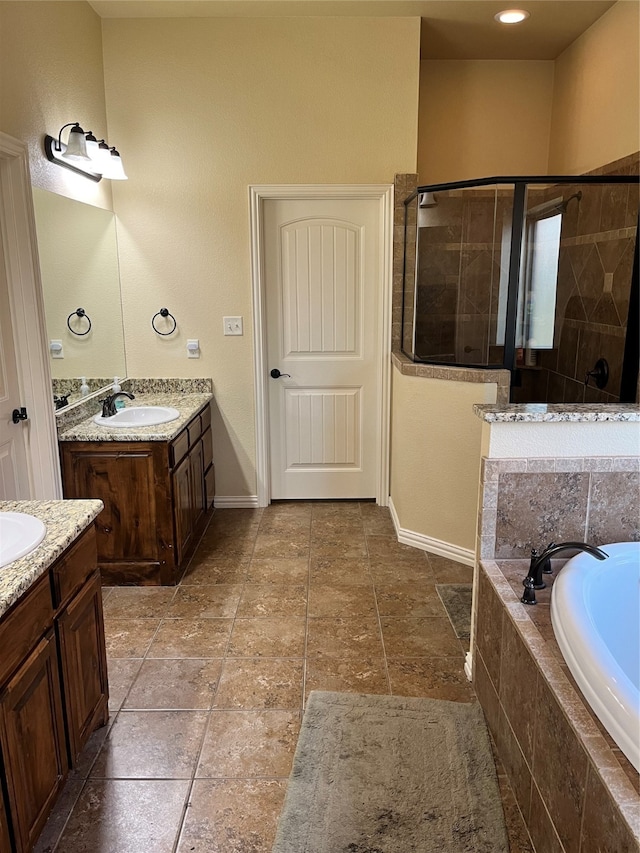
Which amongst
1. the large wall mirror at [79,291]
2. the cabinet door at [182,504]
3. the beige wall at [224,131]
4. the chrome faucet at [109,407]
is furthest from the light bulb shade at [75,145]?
the cabinet door at [182,504]

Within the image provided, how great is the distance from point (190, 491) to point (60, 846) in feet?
6.33

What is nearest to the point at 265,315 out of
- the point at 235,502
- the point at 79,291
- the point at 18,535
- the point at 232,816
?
the point at 79,291

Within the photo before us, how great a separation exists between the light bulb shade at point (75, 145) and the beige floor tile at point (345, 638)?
2486 millimetres

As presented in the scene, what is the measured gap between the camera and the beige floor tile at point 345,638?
261 cm

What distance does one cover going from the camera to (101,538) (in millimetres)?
3178

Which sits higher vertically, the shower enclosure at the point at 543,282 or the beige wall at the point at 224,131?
the beige wall at the point at 224,131

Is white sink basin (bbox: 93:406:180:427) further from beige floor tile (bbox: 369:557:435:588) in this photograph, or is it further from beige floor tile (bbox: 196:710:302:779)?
beige floor tile (bbox: 196:710:302:779)

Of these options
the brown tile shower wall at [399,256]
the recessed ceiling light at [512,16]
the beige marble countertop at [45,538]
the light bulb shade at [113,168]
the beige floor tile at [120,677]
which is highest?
the recessed ceiling light at [512,16]

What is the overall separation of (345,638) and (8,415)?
1761 mm

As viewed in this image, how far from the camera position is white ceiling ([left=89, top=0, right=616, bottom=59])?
340cm

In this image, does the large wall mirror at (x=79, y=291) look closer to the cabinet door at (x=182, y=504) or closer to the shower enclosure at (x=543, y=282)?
the cabinet door at (x=182, y=504)

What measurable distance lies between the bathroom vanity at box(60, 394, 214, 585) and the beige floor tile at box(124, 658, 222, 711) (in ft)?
2.35

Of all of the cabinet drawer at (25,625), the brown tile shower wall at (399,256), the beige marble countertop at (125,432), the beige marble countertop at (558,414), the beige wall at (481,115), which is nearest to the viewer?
the cabinet drawer at (25,625)

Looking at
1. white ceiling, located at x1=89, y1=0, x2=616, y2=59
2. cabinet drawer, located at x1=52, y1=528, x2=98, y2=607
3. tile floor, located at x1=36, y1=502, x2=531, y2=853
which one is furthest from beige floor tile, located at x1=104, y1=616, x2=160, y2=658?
white ceiling, located at x1=89, y1=0, x2=616, y2=59
